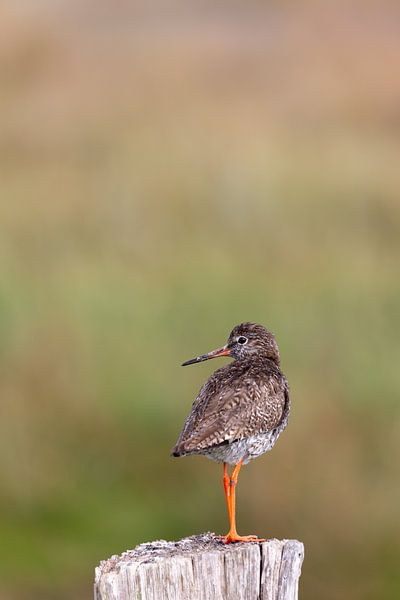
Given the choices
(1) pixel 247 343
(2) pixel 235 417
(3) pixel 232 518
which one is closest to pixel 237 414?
(2) pixel 235 417

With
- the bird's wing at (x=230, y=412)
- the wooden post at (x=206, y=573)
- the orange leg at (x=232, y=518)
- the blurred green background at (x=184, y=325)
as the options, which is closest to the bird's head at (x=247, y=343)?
the bird's wing at (x=230, y=412)

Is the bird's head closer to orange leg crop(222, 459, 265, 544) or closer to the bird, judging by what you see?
the bird

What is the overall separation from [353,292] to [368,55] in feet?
48.0

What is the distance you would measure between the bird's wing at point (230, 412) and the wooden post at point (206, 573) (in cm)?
51

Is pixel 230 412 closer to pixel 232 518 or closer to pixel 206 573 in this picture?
pixel 232 518

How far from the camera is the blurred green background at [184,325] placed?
9.66 metres

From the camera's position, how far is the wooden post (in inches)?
153

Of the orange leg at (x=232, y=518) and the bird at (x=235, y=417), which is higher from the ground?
the bird at (x=235, y=417)

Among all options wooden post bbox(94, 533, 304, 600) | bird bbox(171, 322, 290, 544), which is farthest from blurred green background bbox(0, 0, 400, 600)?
wooden post bbox(94, 533, 304, 600)

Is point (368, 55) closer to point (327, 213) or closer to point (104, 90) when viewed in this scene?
point (104, 90)

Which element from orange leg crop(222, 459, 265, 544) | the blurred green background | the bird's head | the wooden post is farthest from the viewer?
the blurred green background

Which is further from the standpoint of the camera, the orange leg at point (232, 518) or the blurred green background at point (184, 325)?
the blurred green background at point (184, 325)

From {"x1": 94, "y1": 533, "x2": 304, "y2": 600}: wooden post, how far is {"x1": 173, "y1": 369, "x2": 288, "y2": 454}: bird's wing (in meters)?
0.51

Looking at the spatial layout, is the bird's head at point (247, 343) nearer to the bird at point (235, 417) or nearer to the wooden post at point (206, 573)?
the bird at point (235, 417)
